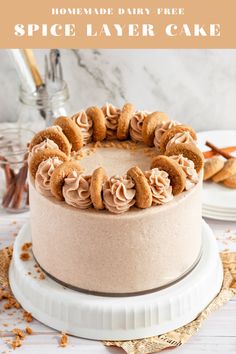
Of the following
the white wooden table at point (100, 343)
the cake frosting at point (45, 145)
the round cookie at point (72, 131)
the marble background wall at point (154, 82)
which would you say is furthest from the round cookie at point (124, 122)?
the marble background wall at point (154, 82)

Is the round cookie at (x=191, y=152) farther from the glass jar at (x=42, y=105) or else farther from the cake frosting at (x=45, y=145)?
the glass jar at (x=42, y=105)

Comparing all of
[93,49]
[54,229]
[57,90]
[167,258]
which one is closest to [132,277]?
Result: [167,258]

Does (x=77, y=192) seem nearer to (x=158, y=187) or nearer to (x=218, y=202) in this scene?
(x=158, y=187)

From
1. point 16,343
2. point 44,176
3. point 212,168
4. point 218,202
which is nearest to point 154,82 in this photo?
point 212,168

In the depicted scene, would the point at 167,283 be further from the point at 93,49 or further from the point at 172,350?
the point at 93,49

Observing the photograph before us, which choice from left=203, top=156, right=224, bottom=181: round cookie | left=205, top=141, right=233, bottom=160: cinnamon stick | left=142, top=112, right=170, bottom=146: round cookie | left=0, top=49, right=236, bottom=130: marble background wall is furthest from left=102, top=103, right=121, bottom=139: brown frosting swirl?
left=0, top=49, right=236, bottom=130: marble background wall
